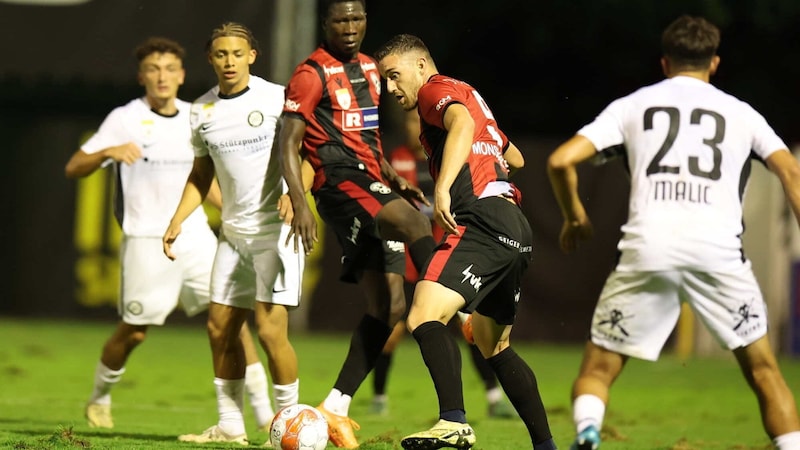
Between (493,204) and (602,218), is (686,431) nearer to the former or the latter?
(493,204)

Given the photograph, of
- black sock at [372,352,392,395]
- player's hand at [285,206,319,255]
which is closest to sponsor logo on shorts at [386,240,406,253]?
player's hand at [285,206,319,255]

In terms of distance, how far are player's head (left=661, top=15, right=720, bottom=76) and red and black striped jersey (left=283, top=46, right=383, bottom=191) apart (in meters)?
2.13

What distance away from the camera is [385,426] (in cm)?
968

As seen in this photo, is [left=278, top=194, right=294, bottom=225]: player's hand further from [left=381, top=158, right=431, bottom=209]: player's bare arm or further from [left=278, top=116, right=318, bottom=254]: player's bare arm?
[left=381, top=158, right=431, bottom=209]: player's bare arm

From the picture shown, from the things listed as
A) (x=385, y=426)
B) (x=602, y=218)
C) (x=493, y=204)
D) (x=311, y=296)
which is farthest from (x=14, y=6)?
(x=493, y=204)

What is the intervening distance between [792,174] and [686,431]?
4146 millimetres

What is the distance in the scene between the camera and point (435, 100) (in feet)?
22.9

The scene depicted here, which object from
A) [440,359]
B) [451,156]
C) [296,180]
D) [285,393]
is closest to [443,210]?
[451,156]

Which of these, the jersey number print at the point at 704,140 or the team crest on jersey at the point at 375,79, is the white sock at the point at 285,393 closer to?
the team crest on jersey at the point at 375,79

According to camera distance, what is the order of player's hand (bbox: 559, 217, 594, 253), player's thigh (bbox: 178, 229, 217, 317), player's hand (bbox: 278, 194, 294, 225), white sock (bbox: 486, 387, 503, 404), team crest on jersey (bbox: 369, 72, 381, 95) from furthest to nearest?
white sock (bbox: 486, 387, 503, 404)
player's thigh (bbox: 178, 229, 217, 317)
team crest on jersey (bbox: 369, 72, 381, 95)
player's hand (bbox: 278, 194, 294, 225)
player's hand (bbox: 559, 217, 594, 253)

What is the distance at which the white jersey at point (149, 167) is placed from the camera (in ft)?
31.3

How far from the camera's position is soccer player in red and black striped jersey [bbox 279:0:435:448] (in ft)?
26.2

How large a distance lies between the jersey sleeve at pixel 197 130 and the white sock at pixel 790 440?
3721 millimetres

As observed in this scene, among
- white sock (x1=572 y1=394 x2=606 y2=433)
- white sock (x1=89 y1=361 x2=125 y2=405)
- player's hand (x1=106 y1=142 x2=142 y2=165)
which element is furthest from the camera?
white sock (x1=89 y1=361 x2=125 y2=405)
